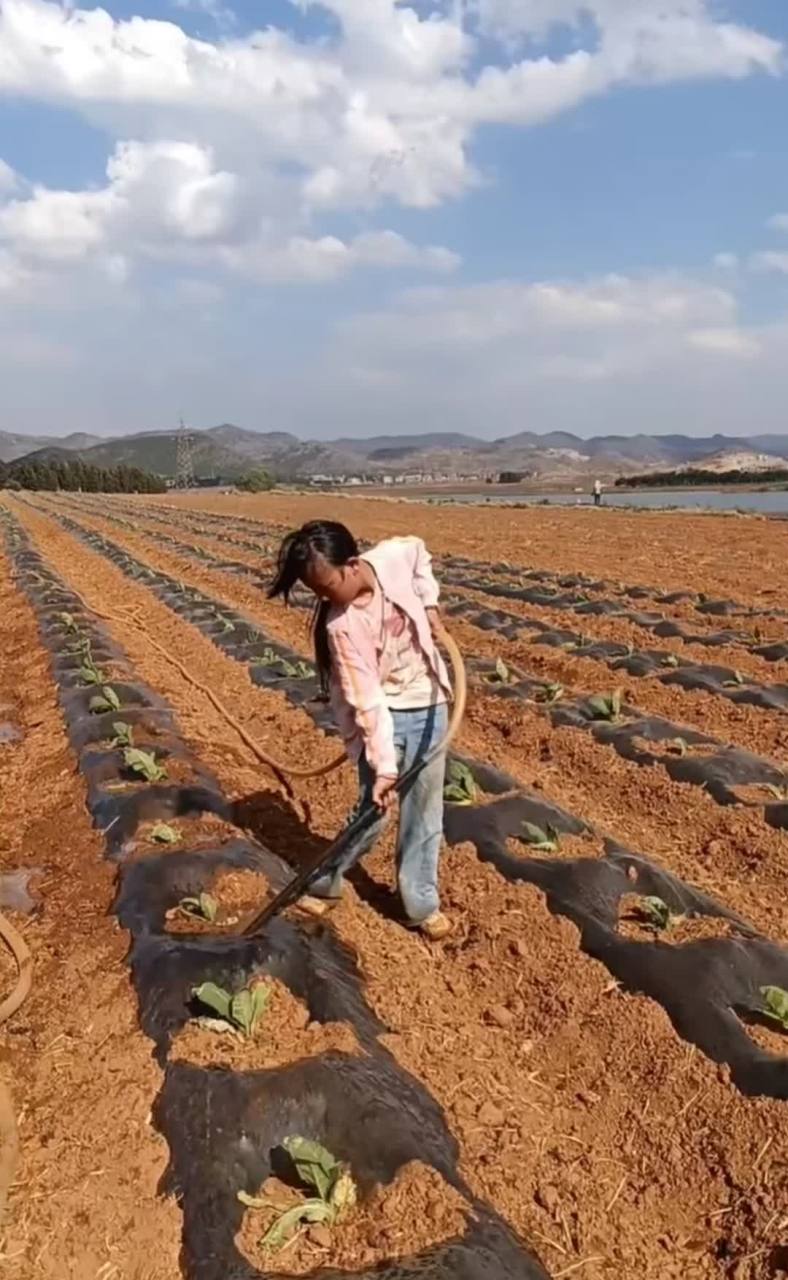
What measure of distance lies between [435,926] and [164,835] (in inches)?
55.4

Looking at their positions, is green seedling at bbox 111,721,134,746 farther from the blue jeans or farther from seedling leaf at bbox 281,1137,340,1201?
seedling leaf at bbox 281,1137,340,1201

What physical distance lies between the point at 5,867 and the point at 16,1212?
8.99 feet

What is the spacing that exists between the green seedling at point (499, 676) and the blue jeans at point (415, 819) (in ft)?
13.9

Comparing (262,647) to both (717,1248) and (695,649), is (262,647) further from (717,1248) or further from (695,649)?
(717,1248)

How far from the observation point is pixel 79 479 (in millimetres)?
83062

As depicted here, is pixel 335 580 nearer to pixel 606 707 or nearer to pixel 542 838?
pixel 542 838

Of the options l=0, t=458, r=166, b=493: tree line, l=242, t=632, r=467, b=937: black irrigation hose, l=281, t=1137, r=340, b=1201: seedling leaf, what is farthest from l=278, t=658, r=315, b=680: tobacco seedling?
l=0, t=458, r=166, b=493: tree line

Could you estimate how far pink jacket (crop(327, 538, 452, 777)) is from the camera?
12.9 ft

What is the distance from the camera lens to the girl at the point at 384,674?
12.5ft

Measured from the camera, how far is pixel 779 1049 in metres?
3.79

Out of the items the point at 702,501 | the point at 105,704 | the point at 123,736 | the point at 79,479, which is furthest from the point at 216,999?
the point at 79,479

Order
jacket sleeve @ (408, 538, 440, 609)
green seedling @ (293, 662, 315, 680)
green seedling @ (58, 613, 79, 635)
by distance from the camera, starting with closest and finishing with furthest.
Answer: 1. jacket sleeve @ (408, 538, 440, 609)
2. green seedling @ (293, 662, 315, 680)
3. green seedling @ (58, 613, 79, 635)

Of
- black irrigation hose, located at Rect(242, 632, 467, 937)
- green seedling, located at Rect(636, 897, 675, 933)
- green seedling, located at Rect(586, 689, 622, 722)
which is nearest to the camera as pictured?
black irrigation hose, located at Rect(242, 632, 467, 937)

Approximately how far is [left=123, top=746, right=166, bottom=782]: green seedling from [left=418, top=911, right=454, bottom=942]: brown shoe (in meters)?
2.07
